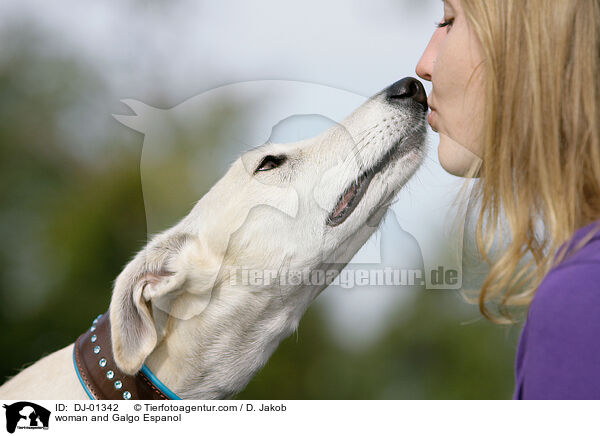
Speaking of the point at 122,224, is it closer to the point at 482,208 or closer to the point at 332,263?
the point at 332,263

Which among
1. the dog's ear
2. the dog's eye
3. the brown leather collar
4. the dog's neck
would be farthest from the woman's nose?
the brown leather collar

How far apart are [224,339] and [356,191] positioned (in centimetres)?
89

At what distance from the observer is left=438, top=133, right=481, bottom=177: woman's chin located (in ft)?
7.31

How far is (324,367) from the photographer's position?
9.08 metres

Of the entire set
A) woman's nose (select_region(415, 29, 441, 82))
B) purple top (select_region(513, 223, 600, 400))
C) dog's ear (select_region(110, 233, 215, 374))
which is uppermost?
woman's nose (select_region(415, 29, 441, 82))

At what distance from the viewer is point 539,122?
5.86 ft

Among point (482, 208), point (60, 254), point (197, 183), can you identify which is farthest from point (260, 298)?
point (60, 254)

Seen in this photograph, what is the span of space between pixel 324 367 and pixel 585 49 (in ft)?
25.6

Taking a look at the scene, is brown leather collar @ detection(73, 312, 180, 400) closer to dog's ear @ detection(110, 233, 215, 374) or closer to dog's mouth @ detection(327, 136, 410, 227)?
dog's ear @ detection(110, 233, 215, 374)

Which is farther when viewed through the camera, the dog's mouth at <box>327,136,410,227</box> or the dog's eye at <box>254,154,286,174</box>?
the dog's eye at <box>254,154,286,174</box>

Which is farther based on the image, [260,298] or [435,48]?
[260,298]
